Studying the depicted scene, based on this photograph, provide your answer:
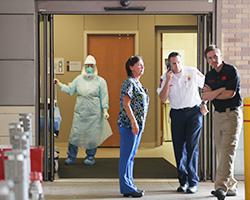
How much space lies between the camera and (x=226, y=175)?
5.59m

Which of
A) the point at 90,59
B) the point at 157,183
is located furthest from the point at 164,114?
the point at 157,183

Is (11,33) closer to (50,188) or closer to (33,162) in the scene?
(50,188)

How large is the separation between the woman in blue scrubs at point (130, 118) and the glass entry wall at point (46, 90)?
128 centimetres

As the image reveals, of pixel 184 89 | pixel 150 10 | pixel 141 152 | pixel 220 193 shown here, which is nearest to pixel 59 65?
pixel 141 152

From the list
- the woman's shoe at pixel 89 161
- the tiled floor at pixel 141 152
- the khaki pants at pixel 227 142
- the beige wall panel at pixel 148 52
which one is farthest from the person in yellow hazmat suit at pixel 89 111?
the khaki pants at pixel 227 142

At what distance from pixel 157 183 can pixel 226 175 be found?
1466mm

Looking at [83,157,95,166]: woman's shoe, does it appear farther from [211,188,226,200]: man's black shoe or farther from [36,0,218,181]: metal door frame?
[211,188,226,200]: man's black shoe

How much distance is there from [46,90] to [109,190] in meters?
1.45

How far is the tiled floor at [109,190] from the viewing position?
6008mm

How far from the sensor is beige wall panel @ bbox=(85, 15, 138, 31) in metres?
10.7

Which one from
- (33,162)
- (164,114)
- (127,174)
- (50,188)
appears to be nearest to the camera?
(33,162)

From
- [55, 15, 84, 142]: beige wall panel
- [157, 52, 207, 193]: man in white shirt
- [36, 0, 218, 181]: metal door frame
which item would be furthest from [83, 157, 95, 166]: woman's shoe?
[157, 52, 207, 193]: man in white shirt

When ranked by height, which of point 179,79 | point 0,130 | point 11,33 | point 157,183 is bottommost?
point 157,183

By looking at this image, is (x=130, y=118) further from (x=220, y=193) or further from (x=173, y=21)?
(x=173, y=21)
